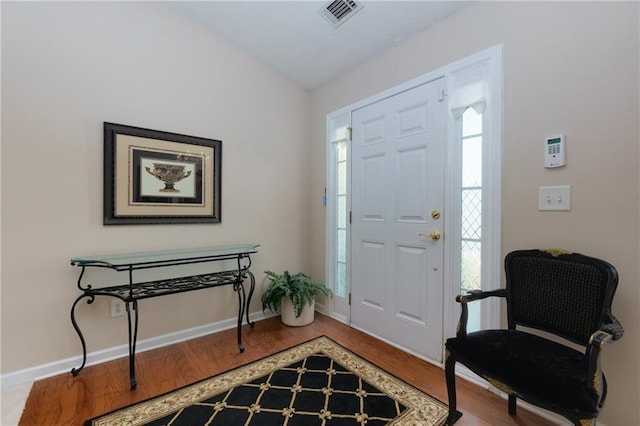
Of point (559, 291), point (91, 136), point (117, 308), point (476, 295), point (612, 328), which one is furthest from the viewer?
point (117, 308)

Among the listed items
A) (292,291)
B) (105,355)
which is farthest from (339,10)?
(105,355)

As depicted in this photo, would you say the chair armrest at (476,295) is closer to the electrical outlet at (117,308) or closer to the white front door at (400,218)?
the white front door at (400,218)

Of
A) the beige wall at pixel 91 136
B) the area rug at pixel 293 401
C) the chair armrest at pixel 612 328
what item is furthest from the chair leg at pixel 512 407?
the beige wall at pixel 91 136

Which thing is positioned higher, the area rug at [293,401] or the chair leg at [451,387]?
the chair leg at [451,387]

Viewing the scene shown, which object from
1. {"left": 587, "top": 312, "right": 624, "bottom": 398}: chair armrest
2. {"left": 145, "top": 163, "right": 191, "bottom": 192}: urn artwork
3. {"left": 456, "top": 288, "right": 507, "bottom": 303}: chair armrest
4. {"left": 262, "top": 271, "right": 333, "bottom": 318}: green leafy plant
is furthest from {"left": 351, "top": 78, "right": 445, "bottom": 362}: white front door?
{"left": 145, "top": 163, "right": 191, "bottom": 192}: urn artwork

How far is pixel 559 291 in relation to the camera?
4.99 feet

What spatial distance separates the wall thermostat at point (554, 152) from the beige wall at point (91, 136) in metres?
2.44

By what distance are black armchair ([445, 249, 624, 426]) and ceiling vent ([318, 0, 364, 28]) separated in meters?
2.09

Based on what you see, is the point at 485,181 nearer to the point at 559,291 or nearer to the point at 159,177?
the point at 559,291

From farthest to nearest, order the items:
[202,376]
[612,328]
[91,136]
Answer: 1. [91,136]
2. [202,376]
3. [612,328]

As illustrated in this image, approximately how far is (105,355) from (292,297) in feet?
5.08

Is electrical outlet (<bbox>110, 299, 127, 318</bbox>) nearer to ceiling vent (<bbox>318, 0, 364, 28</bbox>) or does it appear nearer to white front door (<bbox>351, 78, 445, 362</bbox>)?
white front door (<bbox>351, 78, 445, 362</bbox>)

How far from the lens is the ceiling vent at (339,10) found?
87.3 inches

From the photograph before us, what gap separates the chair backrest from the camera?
138 centimetres
